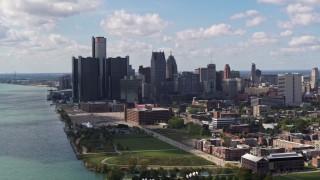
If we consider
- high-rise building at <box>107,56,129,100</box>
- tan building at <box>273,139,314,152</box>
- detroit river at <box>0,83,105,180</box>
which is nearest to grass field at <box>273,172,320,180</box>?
tan building at <box>273,139,314,152</box>

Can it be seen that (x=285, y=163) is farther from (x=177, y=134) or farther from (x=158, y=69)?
(x=158, y=69)

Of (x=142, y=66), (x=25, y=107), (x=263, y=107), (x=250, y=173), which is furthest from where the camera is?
(x=142, y=66)

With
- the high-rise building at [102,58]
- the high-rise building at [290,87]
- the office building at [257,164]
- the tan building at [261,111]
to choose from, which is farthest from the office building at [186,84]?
the office building at [257,164]

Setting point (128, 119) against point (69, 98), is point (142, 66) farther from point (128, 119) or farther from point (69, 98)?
point (128, 119)

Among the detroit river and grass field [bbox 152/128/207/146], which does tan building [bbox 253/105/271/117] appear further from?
the detroit river

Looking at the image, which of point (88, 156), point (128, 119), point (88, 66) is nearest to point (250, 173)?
point (88, 156)

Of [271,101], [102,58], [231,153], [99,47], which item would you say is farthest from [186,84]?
[231,153]
